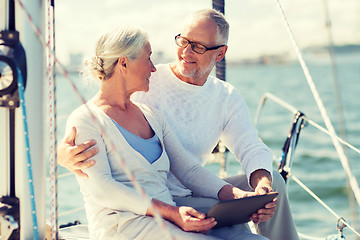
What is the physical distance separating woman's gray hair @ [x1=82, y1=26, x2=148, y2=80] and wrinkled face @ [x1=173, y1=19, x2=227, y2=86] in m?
0.38

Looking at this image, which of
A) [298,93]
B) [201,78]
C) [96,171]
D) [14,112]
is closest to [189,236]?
[96,171]

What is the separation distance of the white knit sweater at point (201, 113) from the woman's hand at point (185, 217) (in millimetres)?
505

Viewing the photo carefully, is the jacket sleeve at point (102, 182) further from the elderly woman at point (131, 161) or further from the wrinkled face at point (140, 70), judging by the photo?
the wrinkled face at point (140, 70)

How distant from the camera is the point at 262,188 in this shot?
5.80ft

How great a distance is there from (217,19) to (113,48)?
59cm

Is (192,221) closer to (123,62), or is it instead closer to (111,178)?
(111,178)

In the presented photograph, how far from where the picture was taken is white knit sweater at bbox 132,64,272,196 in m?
2.02

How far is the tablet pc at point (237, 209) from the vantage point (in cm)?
150

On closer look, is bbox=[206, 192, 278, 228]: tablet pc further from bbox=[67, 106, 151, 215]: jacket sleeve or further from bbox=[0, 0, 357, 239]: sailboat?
bbox=[0, 0, 357, 239]: sailboat

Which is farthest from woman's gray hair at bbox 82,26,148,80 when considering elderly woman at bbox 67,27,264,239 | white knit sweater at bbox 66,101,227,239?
white knit sweater at bbox 66,101,227,239

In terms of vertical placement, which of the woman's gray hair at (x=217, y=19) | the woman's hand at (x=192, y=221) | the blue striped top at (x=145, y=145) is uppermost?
the woman's gray hair at (x=217, y=19)

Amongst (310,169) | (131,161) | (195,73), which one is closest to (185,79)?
(195,73)

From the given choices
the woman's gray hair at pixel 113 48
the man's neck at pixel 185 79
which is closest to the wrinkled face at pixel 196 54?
the man's neck at pixel 185 79

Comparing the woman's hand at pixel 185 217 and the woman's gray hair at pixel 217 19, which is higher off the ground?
the woman's gray hair at pixel 217 19
